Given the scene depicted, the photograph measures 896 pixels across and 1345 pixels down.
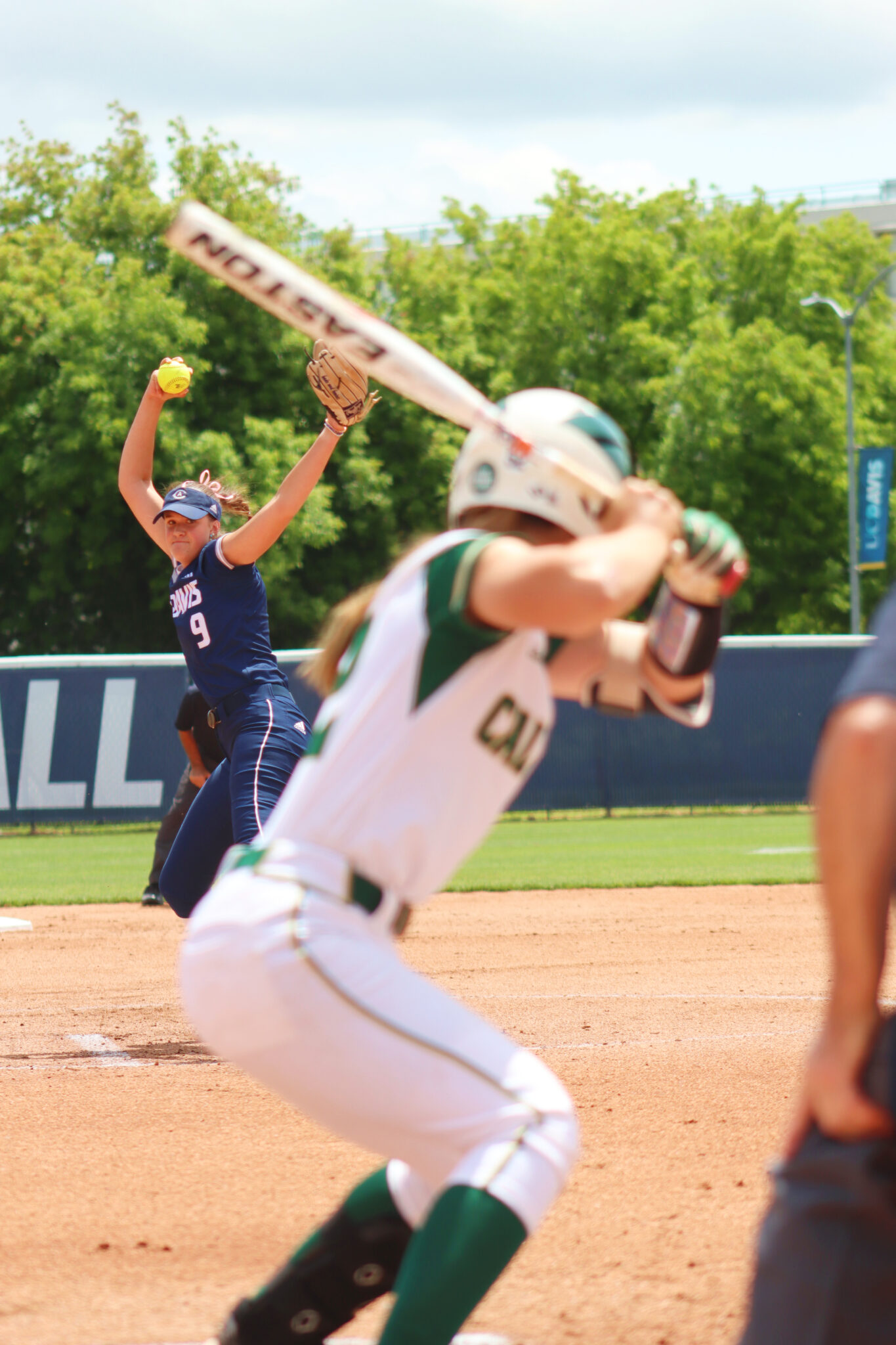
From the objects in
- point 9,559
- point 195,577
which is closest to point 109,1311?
point 195,577

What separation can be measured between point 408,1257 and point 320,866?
651 millimetres

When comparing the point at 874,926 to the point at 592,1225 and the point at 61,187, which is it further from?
the point at 61,187

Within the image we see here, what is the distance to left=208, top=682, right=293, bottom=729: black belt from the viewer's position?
6.55 m

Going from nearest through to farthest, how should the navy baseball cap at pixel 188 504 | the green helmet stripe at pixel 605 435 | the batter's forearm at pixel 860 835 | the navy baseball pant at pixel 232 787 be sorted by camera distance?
the batter's forearm at pixel 860 835
the green helmet stripe at pixel 605 435
the navy baseball pant at pixel 232 787
the navy baseball cap at pixel 188 504

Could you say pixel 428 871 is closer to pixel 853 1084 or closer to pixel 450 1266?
pixel 450 1266

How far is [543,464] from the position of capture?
275 cm

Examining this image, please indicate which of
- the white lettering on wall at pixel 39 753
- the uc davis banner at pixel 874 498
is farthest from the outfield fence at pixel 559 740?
the uc davis banner at pixel 874 498

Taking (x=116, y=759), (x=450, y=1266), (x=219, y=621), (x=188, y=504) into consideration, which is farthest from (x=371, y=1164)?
(x=116, y=759)

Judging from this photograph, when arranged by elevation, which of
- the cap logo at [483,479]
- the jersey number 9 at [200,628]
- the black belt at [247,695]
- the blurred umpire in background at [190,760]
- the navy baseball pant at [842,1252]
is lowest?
the blurred umpire in background at [190,760]

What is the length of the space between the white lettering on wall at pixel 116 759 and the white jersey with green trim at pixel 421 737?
17.2 metres

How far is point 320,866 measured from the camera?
8.56 feet

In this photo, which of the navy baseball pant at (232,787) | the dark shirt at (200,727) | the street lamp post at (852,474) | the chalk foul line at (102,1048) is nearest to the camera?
the navy baseball pant at (232,787)

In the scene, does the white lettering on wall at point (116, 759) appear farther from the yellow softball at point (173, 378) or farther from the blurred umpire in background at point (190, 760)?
the yellow softball at point (173, 378)

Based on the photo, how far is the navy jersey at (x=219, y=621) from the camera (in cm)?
654
